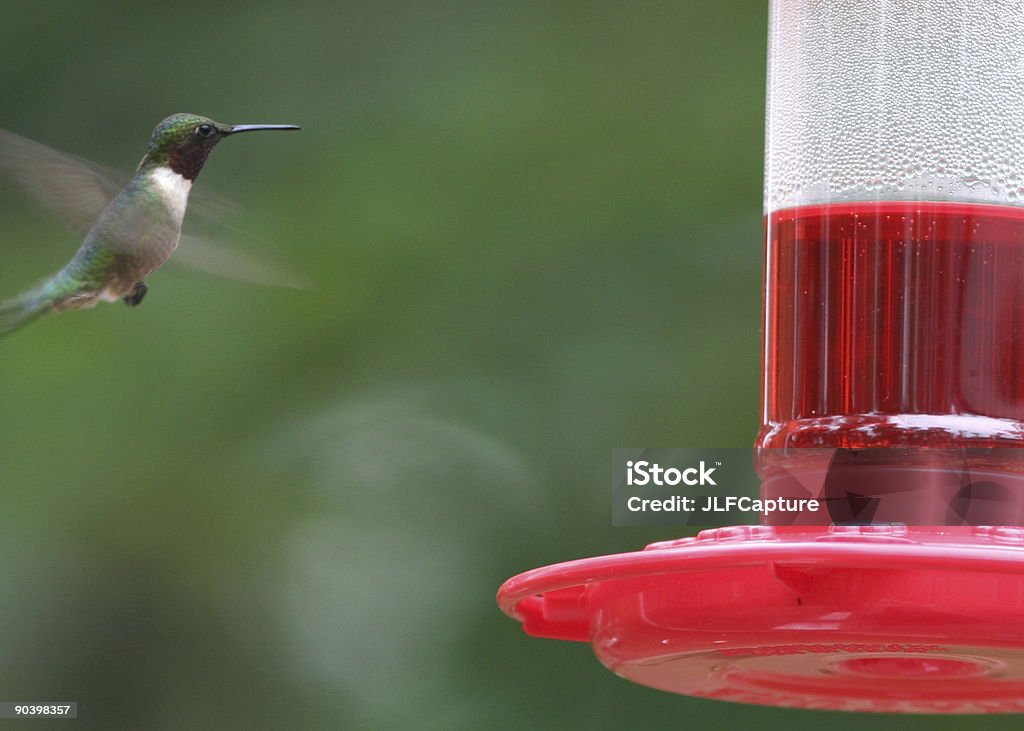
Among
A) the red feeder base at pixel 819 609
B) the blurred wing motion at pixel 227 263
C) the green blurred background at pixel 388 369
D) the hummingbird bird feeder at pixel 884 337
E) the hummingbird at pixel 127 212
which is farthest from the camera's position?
the green blurred background at pixel 388 369

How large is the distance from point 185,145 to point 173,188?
0.39 ft

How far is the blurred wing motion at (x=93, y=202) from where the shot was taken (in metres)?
3.59

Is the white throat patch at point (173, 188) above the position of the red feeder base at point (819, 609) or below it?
above

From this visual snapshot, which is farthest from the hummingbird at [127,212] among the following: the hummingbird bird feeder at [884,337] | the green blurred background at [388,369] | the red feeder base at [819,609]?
the red feeder base at [819,609]

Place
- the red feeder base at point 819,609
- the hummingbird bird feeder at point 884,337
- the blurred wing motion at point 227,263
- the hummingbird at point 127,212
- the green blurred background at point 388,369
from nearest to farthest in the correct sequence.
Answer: the red feeder base at point 819,609 < the hummingbird bird feeder at point 884,337 < the blurred wing motion at point 227,263 < the hummingbird at point 127,212 < the green blurred background at point 388,369

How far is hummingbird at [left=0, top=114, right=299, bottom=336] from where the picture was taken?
12.1 ft

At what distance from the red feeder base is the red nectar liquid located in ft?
0.70

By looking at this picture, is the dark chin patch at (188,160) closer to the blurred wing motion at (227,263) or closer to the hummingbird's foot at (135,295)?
the blurred wing motion at (227,263)

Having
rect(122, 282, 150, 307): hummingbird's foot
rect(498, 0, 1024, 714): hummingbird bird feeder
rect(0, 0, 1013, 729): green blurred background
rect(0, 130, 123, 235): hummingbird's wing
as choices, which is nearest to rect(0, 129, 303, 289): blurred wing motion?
rect(0, 130, 123, 235): hummingbird's wing

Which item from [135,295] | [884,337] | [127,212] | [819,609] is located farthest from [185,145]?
[819,609]

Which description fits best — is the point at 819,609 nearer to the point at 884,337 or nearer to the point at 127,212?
the point at 884,337

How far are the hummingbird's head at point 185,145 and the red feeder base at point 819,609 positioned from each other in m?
1.58

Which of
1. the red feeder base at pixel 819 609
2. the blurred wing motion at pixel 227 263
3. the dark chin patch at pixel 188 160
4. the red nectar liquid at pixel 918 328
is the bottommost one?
the red feeder base at pixel 819 609

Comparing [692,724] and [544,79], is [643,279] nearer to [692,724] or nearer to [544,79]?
[544,79]
